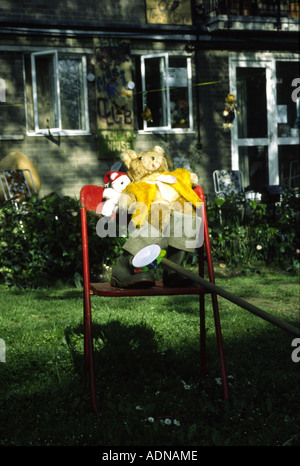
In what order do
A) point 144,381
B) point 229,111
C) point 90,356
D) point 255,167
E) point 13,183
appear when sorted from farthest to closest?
point 255,167
point 229,111
point 13,183
point 144,381
point 90,356

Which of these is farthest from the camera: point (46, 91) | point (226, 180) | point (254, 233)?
point (226, 180)

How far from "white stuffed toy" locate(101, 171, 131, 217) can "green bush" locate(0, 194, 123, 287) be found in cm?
272

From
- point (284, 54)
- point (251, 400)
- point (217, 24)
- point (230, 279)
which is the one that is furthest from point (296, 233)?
point (284, 54)

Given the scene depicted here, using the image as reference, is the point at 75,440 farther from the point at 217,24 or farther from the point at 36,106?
the point at 217,24

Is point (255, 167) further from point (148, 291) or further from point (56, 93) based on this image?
point (148, 291)

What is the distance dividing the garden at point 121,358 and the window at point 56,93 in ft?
15.2

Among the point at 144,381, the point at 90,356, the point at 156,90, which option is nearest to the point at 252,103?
the point at 156,90

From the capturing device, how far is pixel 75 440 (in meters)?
2.68

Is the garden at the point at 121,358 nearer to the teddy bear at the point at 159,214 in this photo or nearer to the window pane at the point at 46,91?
the teddy bear at the point at 159,214

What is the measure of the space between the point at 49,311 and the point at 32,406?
6.42 feet

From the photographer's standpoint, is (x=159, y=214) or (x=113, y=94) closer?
(x=159, y=214)

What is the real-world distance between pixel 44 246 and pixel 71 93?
560 cm

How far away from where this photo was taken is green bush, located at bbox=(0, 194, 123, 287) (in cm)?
624

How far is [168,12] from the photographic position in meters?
11.6
